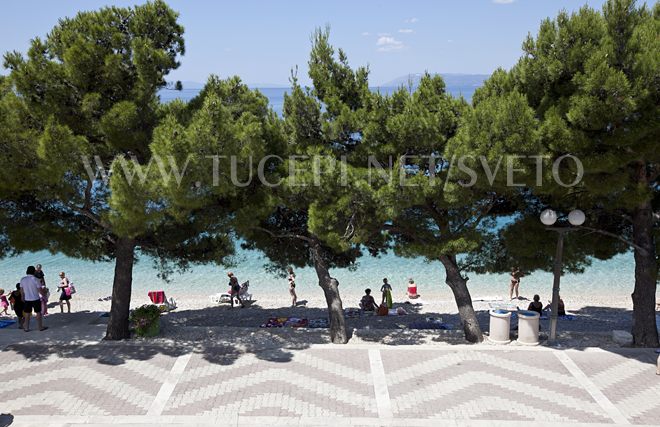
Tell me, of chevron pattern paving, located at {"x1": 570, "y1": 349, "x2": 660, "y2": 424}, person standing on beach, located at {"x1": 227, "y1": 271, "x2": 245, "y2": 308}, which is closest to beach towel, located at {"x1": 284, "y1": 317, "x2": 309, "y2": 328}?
person standing on beach, located at {"x1": 227, "y1": 271, "x2": 245, "y2": 308}

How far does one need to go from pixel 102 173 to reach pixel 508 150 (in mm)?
7478

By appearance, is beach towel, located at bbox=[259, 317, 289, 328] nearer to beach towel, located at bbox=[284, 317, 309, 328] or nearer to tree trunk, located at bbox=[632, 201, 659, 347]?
beach towel, located at bbox=[284, 317, 309, 328]

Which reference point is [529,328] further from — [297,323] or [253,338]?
[253,338]

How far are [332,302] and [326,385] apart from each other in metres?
3.03

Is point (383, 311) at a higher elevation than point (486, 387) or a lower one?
lower

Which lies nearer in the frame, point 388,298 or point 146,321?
point 146,321

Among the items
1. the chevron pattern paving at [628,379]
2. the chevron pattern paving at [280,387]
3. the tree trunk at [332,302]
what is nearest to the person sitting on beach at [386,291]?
the tree trunk at [332,302]

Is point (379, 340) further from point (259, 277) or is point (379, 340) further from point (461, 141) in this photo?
point (259, 277)

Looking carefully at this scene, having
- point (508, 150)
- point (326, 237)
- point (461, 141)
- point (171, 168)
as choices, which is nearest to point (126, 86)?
point (171, 168)

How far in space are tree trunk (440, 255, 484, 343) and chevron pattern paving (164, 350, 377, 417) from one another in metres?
2.61

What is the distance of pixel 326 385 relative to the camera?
9531 mm

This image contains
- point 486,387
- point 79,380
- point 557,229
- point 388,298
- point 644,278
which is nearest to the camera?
point 486,387

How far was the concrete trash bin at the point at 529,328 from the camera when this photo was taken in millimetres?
11602

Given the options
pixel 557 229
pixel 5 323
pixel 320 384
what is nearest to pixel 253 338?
pixel 320 384
